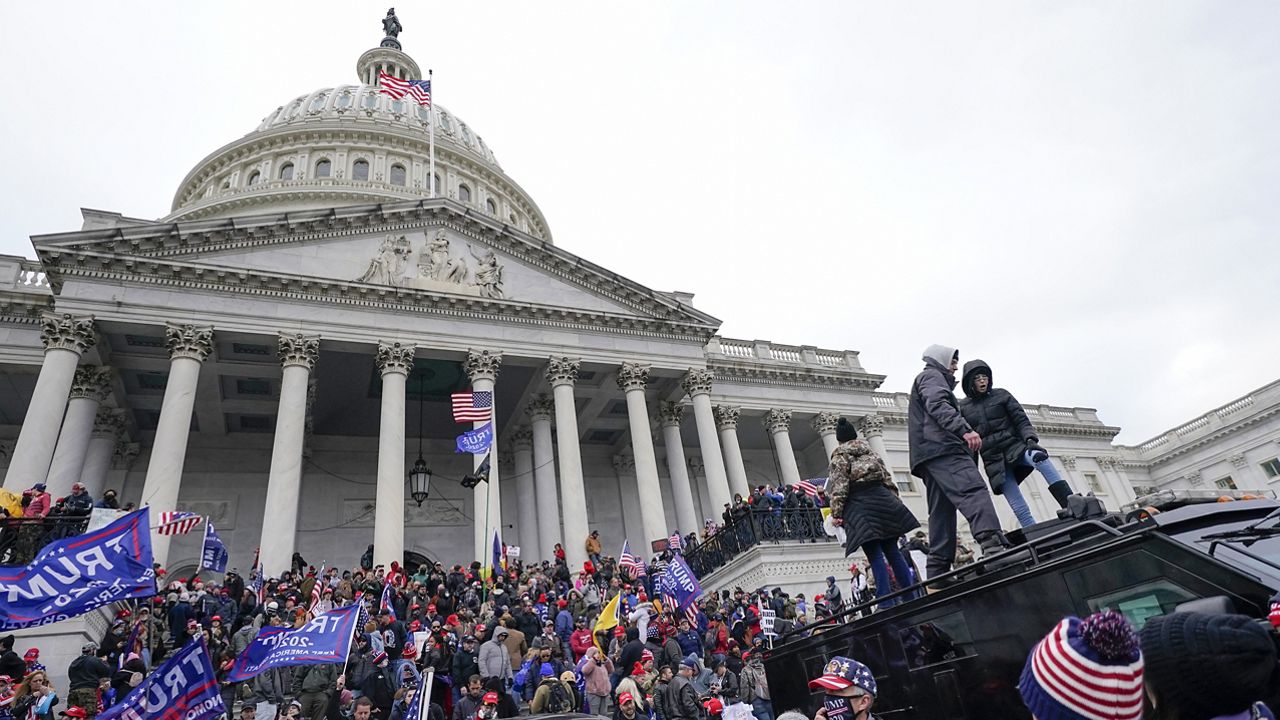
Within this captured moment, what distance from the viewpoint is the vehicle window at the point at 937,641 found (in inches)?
202

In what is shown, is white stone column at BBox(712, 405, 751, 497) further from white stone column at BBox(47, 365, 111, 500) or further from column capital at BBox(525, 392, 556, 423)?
white stone column at BBox(47, 365, 111, 500)

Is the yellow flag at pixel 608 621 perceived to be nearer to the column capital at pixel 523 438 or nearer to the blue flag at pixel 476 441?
the blue flag at pixel 476 441

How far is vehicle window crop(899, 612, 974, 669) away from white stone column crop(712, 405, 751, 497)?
844 inches

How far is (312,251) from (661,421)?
1452cm

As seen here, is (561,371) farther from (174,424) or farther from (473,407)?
(174,424)

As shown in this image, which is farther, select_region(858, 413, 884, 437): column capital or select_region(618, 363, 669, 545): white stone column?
select_region(858, 413, 884, 437): column capital

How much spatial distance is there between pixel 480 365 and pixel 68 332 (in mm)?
11209

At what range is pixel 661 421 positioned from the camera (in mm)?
29562

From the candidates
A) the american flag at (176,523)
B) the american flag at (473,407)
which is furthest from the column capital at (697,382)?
the american flag at (176,523)

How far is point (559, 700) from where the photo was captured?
10375 millimetres

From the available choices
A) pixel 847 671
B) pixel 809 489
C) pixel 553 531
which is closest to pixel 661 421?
pixel 553 531

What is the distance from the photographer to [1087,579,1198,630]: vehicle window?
4.06m

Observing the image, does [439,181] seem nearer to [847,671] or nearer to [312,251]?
[312,251]

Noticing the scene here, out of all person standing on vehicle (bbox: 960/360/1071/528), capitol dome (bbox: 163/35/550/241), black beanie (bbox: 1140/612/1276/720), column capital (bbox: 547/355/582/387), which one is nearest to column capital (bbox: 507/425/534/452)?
column capital (bbox: 547/355/582/387)
